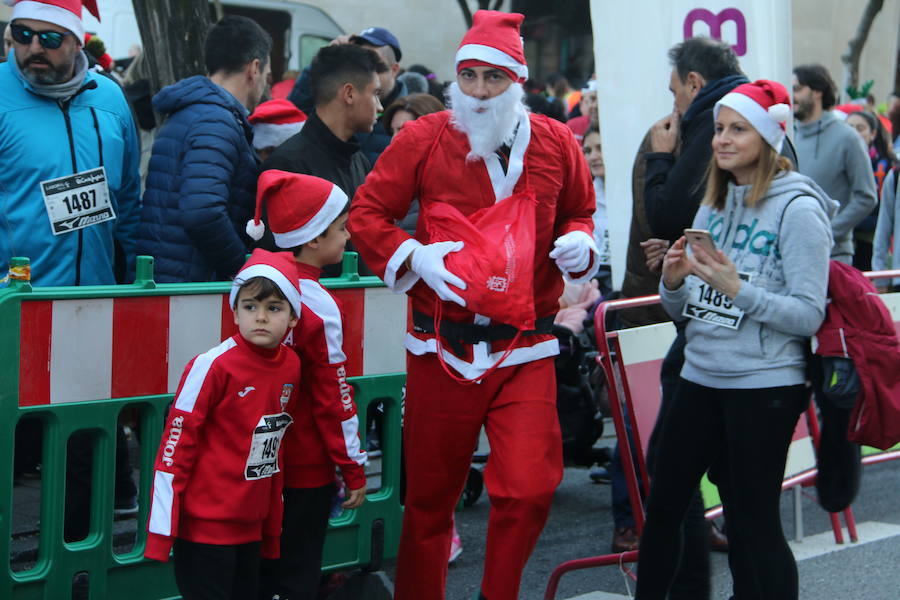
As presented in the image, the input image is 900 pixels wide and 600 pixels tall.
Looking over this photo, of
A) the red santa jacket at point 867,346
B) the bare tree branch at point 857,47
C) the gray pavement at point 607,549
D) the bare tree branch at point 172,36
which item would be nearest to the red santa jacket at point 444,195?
the red santa jacket at point 867,346

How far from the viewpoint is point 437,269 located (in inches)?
158

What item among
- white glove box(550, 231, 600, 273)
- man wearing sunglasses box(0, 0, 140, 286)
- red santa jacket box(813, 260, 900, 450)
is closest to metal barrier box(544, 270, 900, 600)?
white glove box(550, 231, 600, 273)

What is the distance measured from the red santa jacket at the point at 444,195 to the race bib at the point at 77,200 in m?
1.29

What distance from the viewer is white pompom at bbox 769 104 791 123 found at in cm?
425

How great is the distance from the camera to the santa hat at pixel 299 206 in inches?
163

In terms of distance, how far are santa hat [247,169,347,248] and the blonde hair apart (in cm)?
130

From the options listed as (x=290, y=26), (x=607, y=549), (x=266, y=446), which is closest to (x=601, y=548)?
(x=607, y=549)

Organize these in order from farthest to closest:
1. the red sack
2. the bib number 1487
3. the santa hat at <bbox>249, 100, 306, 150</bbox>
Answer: the santa hat at <bbox>249, 100, 306, 150</bbox> → the bib number 1487 → the red sack

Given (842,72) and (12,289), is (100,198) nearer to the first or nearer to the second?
(12,289)

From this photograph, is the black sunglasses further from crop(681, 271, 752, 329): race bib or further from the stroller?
the stroller

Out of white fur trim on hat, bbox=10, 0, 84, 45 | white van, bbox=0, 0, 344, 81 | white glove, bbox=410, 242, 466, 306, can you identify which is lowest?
white glove, bbox=410, 242, 466, 306

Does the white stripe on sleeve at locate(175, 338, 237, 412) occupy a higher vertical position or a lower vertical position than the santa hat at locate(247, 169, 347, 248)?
lower

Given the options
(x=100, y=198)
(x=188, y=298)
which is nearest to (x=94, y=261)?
(x=100, y=198)

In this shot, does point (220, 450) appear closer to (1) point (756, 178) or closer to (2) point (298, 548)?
(2) point (298, 548)
